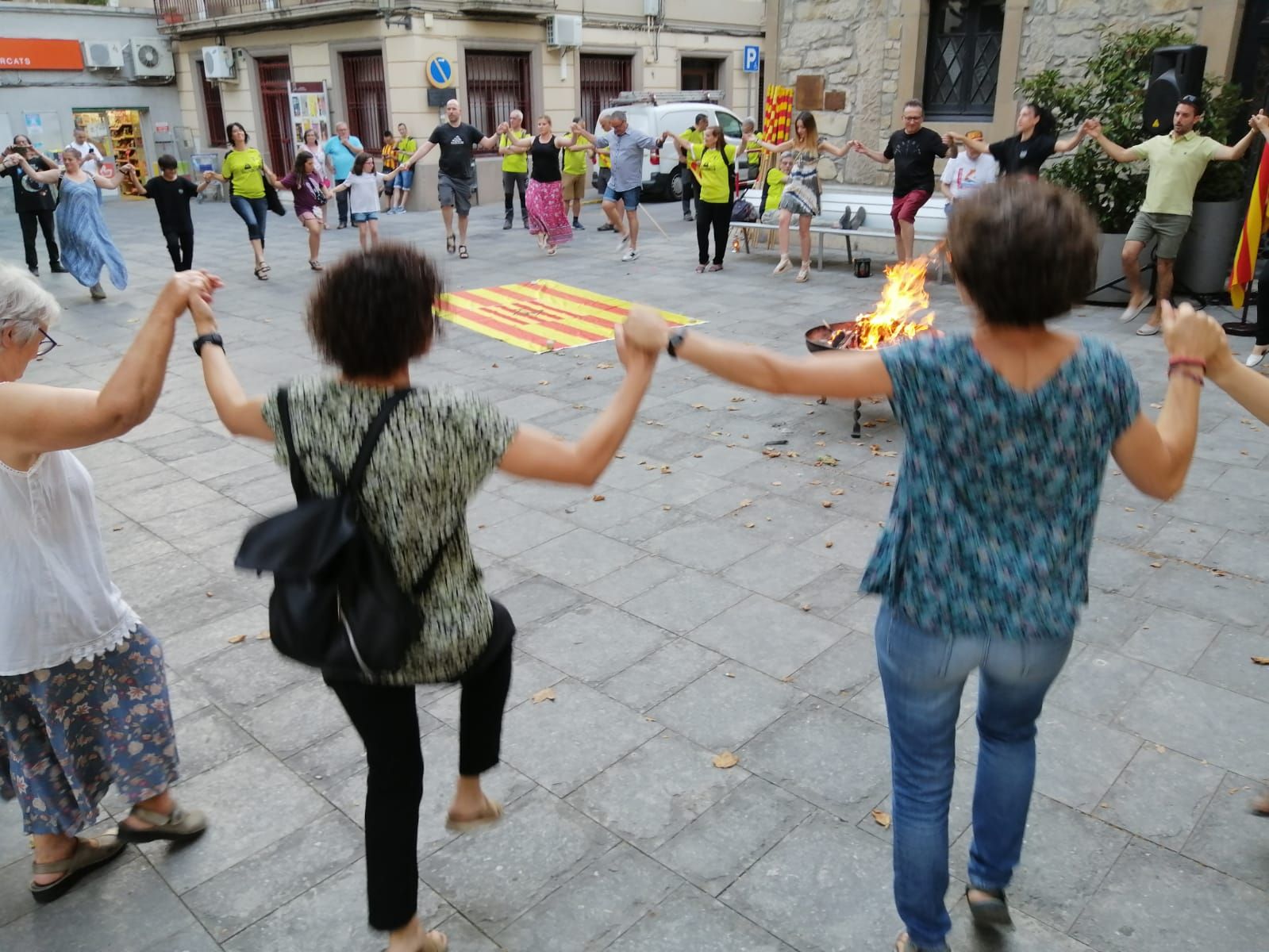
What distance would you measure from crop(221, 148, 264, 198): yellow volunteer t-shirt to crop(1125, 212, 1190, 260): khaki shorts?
10.1m

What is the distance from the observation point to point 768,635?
4.17 m

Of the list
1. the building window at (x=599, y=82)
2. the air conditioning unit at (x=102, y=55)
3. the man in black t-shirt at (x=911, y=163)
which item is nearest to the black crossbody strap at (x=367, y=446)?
the man in black t-shirt at (x=911, y=163)

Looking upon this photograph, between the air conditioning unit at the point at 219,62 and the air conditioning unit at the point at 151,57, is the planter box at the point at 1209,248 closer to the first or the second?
the air conditioning unit at the point at 219,62

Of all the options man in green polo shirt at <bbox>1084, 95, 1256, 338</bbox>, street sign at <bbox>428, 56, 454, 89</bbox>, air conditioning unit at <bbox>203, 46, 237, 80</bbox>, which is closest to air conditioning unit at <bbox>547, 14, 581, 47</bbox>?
street sign at <bbox>428, 56, 454, 89</bbox>

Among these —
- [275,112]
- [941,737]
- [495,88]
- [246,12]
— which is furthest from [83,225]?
[246,12]

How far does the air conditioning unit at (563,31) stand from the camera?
2227 cm

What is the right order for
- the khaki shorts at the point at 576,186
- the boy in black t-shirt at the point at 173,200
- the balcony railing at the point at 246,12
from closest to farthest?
the boy in black t-shirt at the point at 173,200 → the khaki shorts at the point at 576,186 → the balcony railing at the point at 246,12

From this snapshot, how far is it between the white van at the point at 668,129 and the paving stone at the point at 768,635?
16849 mm

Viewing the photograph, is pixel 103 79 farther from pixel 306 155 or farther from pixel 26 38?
pixel 306 155

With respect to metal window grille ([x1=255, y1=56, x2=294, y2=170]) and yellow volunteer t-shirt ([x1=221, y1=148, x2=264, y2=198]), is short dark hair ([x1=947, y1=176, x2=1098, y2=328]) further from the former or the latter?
metal window grille ([x1=255, y1=56, x2=294, y2=170])

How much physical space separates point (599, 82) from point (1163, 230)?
60.0ft

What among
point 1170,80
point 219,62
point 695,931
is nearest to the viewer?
point 695,931

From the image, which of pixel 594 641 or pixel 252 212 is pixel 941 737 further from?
pixel 252 212

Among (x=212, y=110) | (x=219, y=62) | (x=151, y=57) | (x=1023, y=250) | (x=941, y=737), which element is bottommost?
(x=941, y=737)
